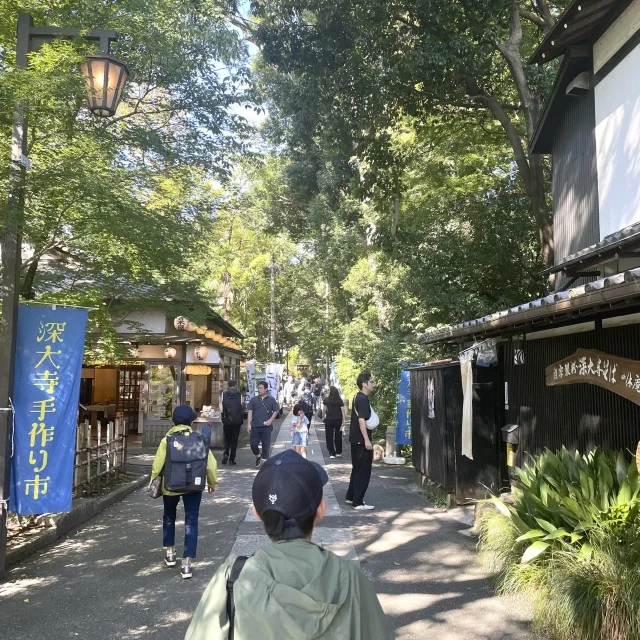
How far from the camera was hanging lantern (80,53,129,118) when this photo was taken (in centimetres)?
599

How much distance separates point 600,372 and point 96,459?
751cm

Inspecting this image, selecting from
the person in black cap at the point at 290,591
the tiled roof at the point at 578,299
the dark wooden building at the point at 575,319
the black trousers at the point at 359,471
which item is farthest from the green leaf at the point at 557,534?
the black trousers at the point at 359,471

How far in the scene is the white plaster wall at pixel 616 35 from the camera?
7.94m

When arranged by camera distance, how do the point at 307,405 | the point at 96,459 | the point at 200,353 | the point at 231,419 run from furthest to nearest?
the point at 307,405 → the point at 200,353 → the point at 231,419 → the point at 96,459

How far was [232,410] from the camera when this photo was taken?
45.0ft

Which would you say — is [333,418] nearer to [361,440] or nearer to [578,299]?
[361,440]

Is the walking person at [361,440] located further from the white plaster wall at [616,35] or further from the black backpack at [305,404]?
the white plaster wall at [616,35]

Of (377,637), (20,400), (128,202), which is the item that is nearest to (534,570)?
(377,637)

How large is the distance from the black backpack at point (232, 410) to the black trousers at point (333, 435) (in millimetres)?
2656

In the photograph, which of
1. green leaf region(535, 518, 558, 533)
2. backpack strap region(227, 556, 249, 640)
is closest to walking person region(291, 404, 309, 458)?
green leaf region(535, 518, 558, 533)

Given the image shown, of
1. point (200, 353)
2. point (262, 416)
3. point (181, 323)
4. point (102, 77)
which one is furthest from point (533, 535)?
point (200, 353)

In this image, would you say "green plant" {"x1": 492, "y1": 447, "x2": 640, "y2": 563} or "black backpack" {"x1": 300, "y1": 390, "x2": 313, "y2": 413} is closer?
"green plant" {"x1": 492, "y1": 447, "x2": 640, "y2": 563}

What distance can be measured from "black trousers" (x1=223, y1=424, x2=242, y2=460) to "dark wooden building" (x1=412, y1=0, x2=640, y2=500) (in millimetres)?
4325

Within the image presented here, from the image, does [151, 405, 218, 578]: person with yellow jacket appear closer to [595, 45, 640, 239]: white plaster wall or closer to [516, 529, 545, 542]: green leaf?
[516, 529, 545, 542]: green leaf
